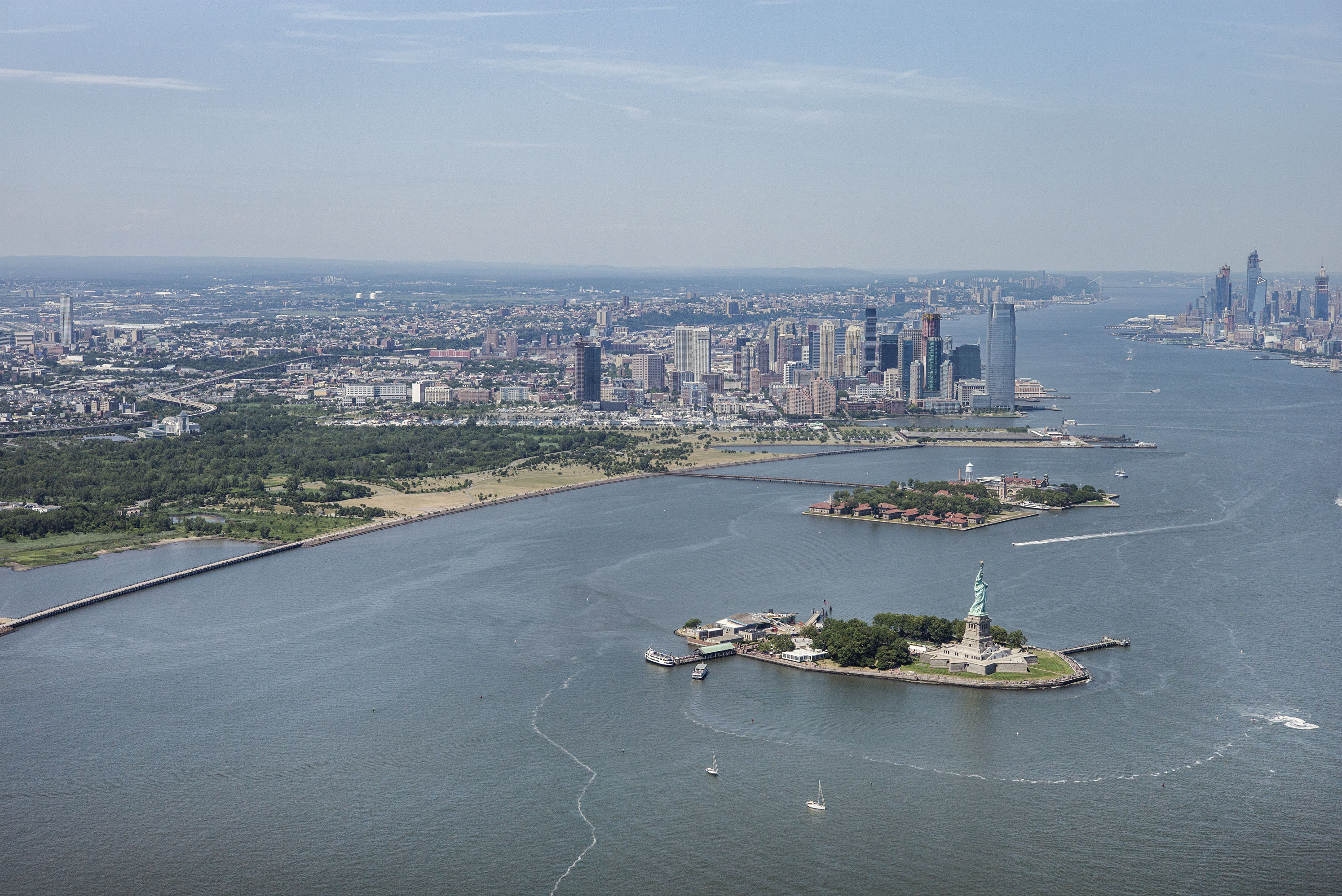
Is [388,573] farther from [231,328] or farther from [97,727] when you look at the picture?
[231,328]

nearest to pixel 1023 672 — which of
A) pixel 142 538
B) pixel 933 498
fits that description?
pixel 933 498

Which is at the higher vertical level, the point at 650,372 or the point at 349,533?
the point at 650,372

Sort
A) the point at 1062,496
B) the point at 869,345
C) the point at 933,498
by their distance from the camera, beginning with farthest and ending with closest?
the point at 869,345 → the point at 1062,496 → the point at 933,498

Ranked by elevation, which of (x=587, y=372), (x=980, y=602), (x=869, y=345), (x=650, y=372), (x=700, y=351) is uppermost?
(x=869, y=345)

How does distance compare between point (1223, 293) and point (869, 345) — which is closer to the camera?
point (869, 345)

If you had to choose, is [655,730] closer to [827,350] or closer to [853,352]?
[853,352]

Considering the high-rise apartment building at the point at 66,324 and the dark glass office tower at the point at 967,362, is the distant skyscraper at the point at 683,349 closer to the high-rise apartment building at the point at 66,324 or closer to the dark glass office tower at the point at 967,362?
the dark glass office tower at the point at 967,362

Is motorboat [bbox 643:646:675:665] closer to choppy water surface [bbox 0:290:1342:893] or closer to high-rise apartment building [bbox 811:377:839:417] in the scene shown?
choppy water surface [bbox 0:290:1342:893]

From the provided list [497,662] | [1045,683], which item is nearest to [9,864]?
[497,662]
